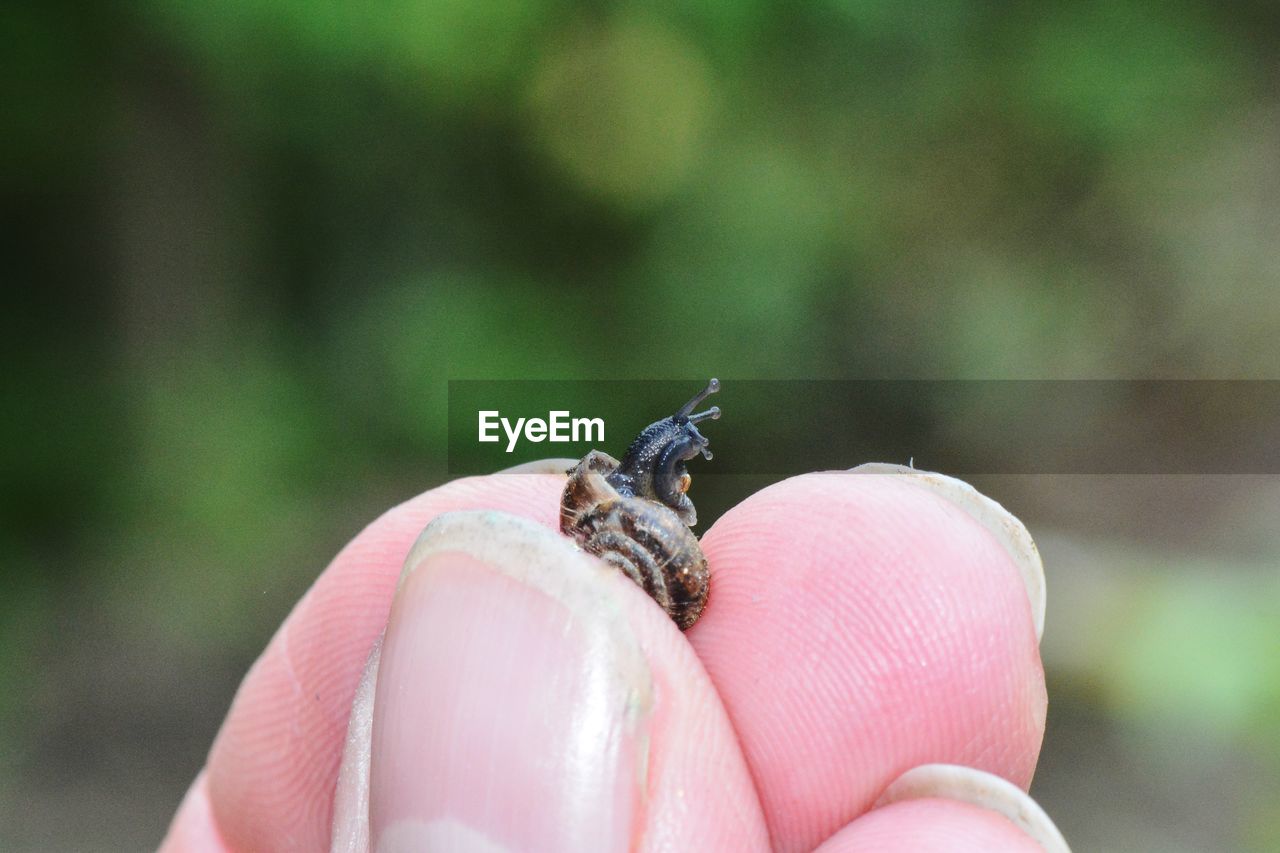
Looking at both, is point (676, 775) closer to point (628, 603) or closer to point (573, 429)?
point (628, 603)

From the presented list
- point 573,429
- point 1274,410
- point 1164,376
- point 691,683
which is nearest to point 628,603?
point 691,683

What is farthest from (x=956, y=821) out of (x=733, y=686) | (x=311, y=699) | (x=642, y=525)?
(x=311, y=699)

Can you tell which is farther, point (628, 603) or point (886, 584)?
point (886, 584)

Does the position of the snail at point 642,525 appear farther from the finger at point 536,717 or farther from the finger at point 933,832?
the finger at point 933,832

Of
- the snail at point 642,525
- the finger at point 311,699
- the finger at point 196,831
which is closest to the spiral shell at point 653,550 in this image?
the snail at point 642,525

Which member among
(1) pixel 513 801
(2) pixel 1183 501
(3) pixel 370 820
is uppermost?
(1) pixel 513 801

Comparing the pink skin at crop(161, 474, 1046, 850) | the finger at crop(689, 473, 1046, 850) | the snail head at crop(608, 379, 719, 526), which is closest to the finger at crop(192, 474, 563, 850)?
the pink skin at crop(161, 474, 1046, 850)
